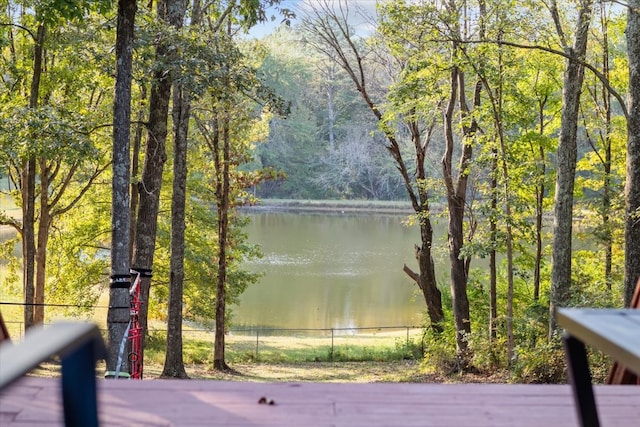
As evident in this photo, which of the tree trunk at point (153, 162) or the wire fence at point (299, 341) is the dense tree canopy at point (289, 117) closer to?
the tree trunk at point (153, 162)

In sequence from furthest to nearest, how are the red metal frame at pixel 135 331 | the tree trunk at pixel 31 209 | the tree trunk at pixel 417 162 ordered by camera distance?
the tree trunk at pixel 417 162, the tree trunk at pixel 31 209, the red metal frame at pixel 135 331

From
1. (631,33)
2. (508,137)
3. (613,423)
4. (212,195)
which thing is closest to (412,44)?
(508,137)

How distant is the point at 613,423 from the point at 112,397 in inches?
55.5

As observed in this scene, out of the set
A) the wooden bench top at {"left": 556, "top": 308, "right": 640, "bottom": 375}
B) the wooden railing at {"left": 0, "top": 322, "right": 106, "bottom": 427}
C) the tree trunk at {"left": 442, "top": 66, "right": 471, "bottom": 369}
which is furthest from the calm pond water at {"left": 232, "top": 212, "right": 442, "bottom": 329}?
the wooden railing at {"left": 0, "top": 322, "right": 106, "bottom": 427}

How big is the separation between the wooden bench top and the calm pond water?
14420 mm

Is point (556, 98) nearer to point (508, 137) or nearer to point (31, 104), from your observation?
point (508, 137)

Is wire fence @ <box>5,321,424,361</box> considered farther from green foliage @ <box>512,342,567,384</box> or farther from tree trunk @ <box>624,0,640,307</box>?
tree trunk @ <box>624,0,640,307</box>

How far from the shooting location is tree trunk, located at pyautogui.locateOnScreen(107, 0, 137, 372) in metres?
5.60

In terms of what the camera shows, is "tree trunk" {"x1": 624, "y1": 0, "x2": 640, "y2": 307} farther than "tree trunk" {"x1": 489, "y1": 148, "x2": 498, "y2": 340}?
No

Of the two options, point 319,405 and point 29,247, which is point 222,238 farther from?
point 319,405

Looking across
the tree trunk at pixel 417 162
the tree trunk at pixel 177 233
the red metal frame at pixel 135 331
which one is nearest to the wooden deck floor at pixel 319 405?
the red metal frame at pixel 135 331

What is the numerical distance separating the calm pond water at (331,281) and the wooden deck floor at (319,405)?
13.7m

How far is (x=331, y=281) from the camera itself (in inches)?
905

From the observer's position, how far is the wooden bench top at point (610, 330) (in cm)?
102
